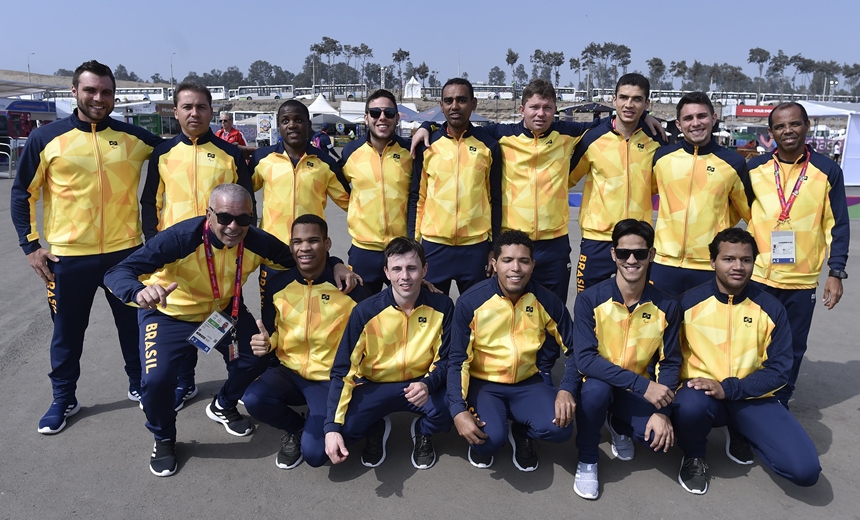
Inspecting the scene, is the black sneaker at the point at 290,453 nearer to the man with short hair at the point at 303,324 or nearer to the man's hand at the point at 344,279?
the man with short hair at the point at 303,324

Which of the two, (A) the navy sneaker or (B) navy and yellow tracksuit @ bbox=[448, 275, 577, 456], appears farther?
(A) the navy sneaker

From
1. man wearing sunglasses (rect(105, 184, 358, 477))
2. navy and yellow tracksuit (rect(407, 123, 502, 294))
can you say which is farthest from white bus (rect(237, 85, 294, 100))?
man wearing sunglasses (rect(105, 184, 358, 477))

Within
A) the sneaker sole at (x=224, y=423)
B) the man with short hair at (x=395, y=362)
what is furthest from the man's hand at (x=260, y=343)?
the sneaker sole at (x=224, y=423)

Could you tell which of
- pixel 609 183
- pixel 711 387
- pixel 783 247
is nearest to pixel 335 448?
pixel 711 387

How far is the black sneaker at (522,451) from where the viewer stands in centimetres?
361

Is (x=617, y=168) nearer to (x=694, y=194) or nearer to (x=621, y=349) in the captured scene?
(x=694, y=194)

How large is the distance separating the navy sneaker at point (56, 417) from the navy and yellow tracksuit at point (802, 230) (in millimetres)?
4945

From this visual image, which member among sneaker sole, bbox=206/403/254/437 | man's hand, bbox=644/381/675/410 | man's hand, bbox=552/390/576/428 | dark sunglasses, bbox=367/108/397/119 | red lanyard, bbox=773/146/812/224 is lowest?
sneaker sole, bbox=206/403/254/437

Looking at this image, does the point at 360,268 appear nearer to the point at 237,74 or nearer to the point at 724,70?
the point at 724,70

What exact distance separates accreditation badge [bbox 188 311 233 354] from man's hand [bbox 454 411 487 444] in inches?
60.1

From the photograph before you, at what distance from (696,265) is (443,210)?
6.12ft

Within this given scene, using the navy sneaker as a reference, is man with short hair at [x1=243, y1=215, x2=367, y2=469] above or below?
above

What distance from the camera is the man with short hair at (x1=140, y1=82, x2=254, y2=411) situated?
430 cm

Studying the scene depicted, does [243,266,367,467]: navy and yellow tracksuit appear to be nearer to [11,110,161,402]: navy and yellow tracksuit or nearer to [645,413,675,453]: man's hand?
[11,110,161,402]: navy and yellow tracksuit
